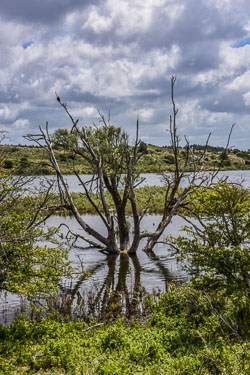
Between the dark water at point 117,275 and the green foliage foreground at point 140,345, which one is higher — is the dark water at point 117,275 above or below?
below

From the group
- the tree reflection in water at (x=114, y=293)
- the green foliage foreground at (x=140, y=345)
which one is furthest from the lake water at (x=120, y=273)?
the green foliage foreground at (x=140, y=345)

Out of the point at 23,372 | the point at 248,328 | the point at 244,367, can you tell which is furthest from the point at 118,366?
the point at 248,328

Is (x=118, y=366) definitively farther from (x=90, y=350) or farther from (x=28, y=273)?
(x=28, y=273)

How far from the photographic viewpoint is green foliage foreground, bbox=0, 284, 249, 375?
805 cm

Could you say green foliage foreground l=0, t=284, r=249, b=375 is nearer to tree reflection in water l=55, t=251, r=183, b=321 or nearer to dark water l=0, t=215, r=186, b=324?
tree reflection in water l=55, t=251, r=183, b=321

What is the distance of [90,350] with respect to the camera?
9.23 metres

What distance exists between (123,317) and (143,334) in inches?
103

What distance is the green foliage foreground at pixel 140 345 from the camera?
805 centimetres

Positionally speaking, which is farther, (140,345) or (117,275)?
(117,275)

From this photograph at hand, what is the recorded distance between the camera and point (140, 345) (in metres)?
9.29

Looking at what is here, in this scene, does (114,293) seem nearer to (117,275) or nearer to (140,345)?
(117,275)

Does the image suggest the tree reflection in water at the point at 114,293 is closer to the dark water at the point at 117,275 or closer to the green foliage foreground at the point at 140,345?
the dark water at the point at 117,275

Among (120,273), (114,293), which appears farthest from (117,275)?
(114,293)

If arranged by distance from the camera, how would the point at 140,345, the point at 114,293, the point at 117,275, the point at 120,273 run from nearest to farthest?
the point at 140,345, the point at 114,293, the point at 117,275, the point at 120,273
